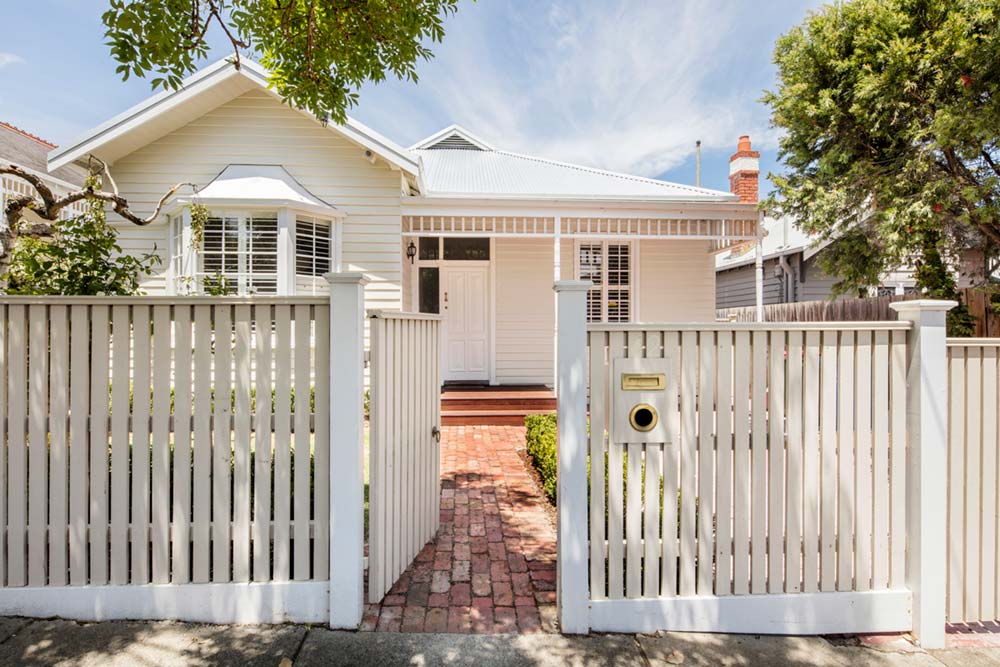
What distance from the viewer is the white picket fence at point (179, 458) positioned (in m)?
2.56

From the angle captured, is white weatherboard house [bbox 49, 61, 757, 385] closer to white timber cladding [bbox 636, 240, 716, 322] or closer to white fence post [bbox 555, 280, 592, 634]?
white timber cladding [bbox 636, 240, 716, 322]

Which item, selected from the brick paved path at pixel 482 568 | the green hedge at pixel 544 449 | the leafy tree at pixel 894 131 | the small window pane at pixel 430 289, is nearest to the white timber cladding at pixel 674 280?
the leafy tree at pixel 894 131

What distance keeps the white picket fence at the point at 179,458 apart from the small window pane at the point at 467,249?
23.4 ft

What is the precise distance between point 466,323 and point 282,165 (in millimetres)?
4208

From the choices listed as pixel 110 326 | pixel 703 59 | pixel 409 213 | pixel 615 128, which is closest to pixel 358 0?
pixel 110 326

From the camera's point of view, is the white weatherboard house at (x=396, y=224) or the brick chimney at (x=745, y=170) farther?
the brick chimney at (x=745, y=170)

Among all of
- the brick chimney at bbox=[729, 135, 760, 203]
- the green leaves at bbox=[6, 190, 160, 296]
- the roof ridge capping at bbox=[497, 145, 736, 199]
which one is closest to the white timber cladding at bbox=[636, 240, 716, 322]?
the roof ridge capping at bbox=[497, 145, 736, 199]

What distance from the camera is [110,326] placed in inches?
103

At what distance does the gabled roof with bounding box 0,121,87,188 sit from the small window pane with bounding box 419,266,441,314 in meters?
5.91

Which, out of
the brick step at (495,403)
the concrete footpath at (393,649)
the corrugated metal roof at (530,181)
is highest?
the corrugated metal roof at (530,181)

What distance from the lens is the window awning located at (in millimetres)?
7445

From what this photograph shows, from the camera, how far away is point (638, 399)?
259 centimetres

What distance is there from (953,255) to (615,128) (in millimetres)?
7594

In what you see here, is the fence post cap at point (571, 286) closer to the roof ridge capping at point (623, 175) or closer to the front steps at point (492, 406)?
the front steps at point (492, 406)
